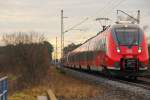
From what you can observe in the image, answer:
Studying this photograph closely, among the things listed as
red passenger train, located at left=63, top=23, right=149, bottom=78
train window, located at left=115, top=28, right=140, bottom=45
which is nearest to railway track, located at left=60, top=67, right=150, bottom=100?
red passenger train, located at left=63, top=23, right=149, bottom=78

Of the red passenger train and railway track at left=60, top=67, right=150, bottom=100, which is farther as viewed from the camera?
the red passenger train

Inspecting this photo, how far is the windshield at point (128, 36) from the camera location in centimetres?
2928

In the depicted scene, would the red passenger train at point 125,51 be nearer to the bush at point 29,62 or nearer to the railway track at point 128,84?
the railway track at point 128,84

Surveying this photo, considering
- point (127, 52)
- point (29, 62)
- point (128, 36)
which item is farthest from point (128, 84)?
point (29, 62)

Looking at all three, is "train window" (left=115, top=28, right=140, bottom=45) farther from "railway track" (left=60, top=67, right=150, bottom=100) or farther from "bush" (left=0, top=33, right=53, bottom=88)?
"bush" (left=0, top=33, right=53, bottom=88)

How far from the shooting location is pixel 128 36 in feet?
96.8

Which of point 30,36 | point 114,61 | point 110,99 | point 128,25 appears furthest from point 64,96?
point 30,36

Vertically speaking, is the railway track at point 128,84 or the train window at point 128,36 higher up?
the train window at point 128,36

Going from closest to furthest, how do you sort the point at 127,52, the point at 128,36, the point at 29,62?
the point at 127,52
the point at 128,36
the point at 29,62

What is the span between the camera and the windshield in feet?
96.1

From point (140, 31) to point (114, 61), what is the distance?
257 centimetres


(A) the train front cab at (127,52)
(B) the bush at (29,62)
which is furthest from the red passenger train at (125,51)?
(B) the bush at (29,62)

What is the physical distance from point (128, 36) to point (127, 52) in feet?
3.78

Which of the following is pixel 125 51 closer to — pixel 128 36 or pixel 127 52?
pixel 127 52
